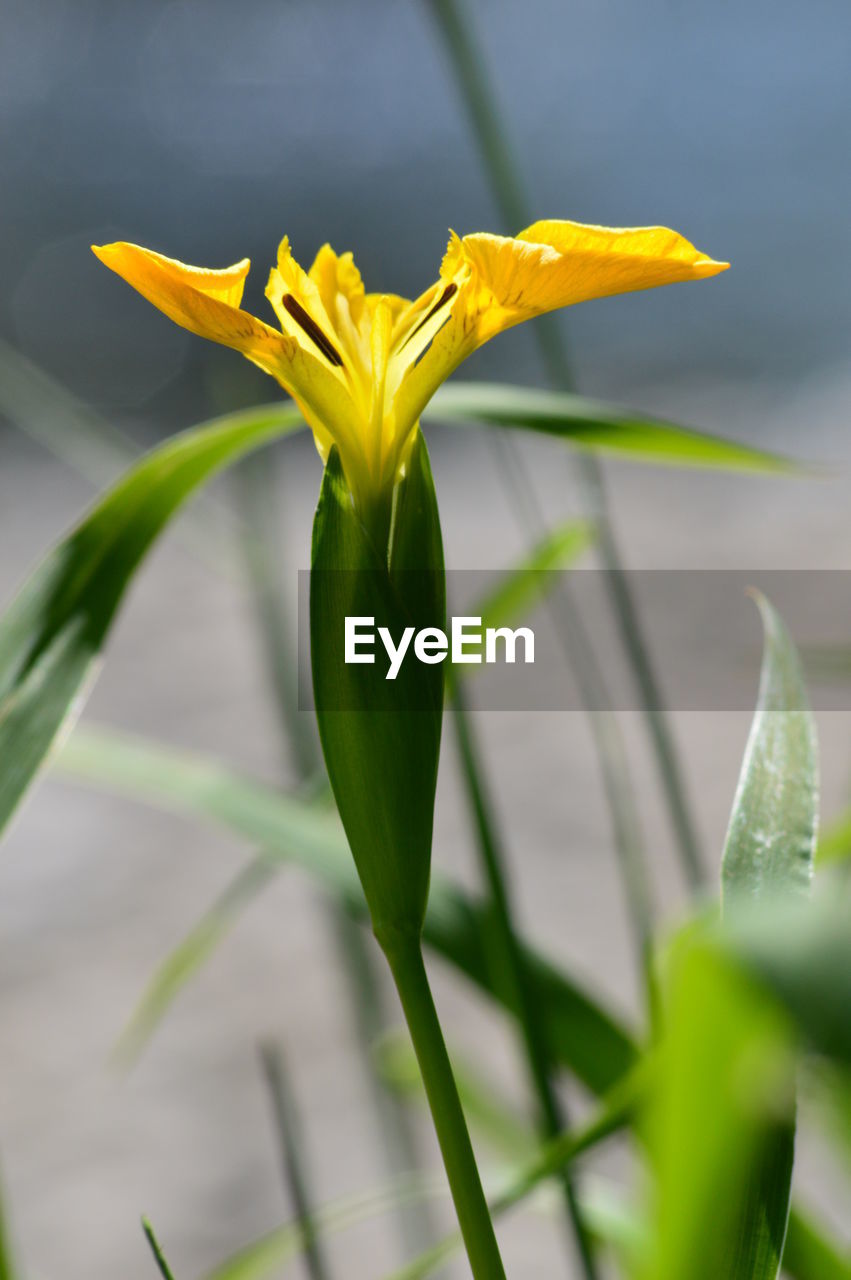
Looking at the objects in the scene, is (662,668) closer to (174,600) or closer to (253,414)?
(174,600)

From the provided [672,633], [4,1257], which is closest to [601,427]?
[4,1257]

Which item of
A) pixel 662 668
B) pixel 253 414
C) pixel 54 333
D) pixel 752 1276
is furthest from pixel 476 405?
pixel 54 333

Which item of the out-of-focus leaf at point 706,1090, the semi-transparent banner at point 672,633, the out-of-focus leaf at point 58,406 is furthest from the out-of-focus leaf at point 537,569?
the out-of-focus leaf at point 706,1090

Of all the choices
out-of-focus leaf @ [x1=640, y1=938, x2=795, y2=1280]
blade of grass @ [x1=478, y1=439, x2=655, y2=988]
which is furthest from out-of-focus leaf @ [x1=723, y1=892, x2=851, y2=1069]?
blade of grass @ [x1=478, y1=439, x2=655, y2=988]

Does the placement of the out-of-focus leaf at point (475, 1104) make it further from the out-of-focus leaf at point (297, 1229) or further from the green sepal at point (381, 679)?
the green sepal at point (381, 679)

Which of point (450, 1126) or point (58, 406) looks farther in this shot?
point (58, 406)

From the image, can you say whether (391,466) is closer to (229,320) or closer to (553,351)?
(229,320)

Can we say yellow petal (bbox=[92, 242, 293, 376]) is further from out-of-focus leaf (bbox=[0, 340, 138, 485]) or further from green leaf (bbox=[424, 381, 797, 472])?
out-of-focus leaf (bbox=[0, 340, 138, 485])
